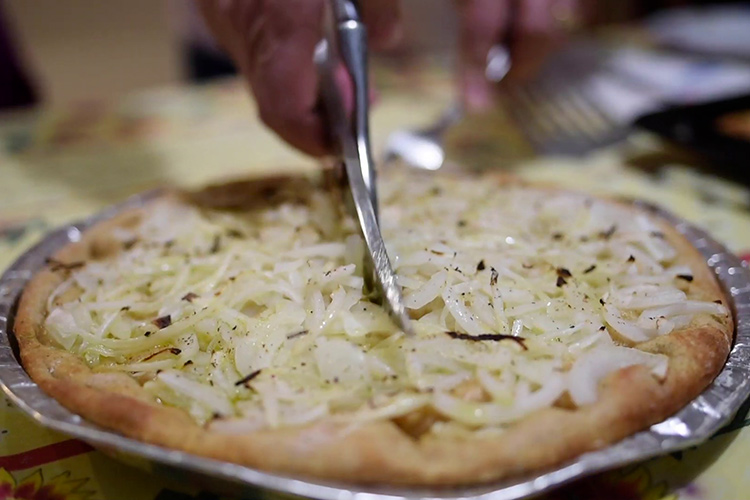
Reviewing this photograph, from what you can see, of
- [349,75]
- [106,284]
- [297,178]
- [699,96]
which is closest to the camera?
[106,284]

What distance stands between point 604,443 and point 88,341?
0.85 metres

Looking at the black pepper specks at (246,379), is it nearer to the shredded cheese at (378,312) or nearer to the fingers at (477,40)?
the shredded cheese at (378,312)

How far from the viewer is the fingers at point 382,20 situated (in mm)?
1801

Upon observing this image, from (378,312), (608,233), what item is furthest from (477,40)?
(378,312)

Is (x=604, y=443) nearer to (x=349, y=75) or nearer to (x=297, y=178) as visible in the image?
(x=349, y=75)

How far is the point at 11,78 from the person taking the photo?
317 centimetres

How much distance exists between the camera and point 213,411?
915mm

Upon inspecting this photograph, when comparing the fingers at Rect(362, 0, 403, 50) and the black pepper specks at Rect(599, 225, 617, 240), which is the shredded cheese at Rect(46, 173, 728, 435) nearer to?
the black pepper specks at Rect(599, 225, 617, 240)

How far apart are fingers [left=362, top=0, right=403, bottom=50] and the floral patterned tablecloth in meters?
0.53

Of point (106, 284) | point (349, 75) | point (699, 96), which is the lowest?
point (699, 96)

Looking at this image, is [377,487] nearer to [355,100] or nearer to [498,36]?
[355,100]

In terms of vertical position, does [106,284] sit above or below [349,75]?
below

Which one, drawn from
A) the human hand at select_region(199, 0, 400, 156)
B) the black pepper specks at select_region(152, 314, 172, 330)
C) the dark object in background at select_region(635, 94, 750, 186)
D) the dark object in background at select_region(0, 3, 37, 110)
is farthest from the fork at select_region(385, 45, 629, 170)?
the dark object in background at select_region(0, 3, 37, 110)

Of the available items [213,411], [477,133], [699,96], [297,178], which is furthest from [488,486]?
[699,96]
